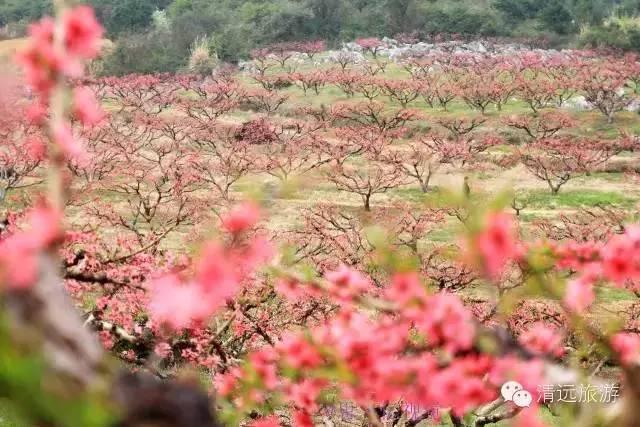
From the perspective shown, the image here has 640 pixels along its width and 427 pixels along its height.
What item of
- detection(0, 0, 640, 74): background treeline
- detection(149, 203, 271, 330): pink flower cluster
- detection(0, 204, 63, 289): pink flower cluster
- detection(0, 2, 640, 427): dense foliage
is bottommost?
detection(0, 0, 640, 74): background treeline

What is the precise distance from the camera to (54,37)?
1.43m

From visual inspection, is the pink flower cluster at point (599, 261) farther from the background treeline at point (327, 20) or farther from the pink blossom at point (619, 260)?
the background treeline at point (327, 20)

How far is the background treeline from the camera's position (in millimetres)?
53975

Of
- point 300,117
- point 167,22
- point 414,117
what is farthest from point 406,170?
point 167,22

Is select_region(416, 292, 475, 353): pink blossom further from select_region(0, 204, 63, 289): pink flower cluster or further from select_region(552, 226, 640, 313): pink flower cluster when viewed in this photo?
select_region(0, 204, 63, 289): pink flower cluster

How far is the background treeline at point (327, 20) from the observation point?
5397cm

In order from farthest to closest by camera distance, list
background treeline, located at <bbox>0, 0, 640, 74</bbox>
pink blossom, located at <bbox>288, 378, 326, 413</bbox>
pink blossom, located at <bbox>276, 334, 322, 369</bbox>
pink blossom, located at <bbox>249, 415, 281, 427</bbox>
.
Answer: background treeline, located at <bbox>0, 0, 640, 74</bbox>, pink blossom, located at <bbox>249, 415, 281, 427</bbox>, pink blossom, located at <bbox>288, 378, 326, 413</bbox>, pink blossom, located at <bbox>276, 334, 322, 369</bbox>

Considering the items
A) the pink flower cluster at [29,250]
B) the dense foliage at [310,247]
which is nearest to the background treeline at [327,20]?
the dense foliage at [310,247]

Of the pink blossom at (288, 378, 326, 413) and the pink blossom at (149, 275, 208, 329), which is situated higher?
the pink blossom at (149, 275, 208, 329)

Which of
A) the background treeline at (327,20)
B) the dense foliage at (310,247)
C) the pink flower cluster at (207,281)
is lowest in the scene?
the background treeline at (327,20)

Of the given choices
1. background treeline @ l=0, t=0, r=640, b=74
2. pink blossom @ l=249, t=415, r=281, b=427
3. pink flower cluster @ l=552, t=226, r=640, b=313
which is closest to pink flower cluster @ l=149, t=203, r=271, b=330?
pink flower cluster @ l=552, t=226, r=640, b=313

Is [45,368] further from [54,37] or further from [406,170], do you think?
[406,170]

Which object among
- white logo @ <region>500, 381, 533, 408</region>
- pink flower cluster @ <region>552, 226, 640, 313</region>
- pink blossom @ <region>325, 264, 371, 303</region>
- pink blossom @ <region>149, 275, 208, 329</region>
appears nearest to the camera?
pink blossom @ <region>149, 275, 208, 329</region>

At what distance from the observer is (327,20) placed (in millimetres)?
60156
